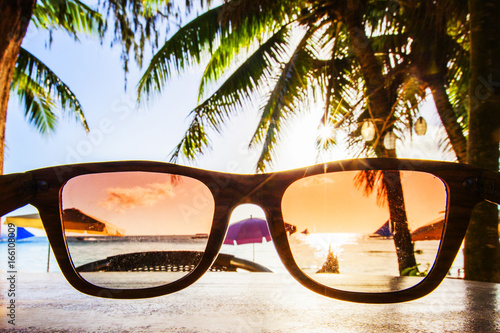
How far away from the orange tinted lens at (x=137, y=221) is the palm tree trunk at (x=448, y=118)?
88.5 inches

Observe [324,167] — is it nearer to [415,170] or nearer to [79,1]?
[415,170]

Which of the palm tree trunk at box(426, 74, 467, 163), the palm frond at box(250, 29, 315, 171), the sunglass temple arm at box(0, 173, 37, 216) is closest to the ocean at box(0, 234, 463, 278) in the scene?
the sunglass temple arm at box(0, 173, 37, 216)

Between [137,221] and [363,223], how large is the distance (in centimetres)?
38

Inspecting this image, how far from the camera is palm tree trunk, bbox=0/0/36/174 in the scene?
1.17 metres

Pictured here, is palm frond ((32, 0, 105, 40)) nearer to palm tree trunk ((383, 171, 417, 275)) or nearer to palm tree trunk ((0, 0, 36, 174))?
palm tree trunk ((0, 0, 36, 174))

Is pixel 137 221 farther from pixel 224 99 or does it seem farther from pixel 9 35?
pixel 224 99

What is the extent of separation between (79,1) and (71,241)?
4.61 meters

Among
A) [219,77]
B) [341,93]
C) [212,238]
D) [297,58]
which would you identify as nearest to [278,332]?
[212,238]

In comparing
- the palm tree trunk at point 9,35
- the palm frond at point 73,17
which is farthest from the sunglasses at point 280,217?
the palm frond at point 73,17

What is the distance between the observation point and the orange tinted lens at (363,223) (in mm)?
508

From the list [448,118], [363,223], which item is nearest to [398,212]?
[363,223]

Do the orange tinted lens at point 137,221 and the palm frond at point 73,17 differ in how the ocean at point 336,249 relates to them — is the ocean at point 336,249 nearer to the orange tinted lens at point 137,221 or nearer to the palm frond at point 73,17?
the orange tinted lens at point 137,221

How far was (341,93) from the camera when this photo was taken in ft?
11.3

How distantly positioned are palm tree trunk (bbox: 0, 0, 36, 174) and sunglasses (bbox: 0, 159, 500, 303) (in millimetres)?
911
